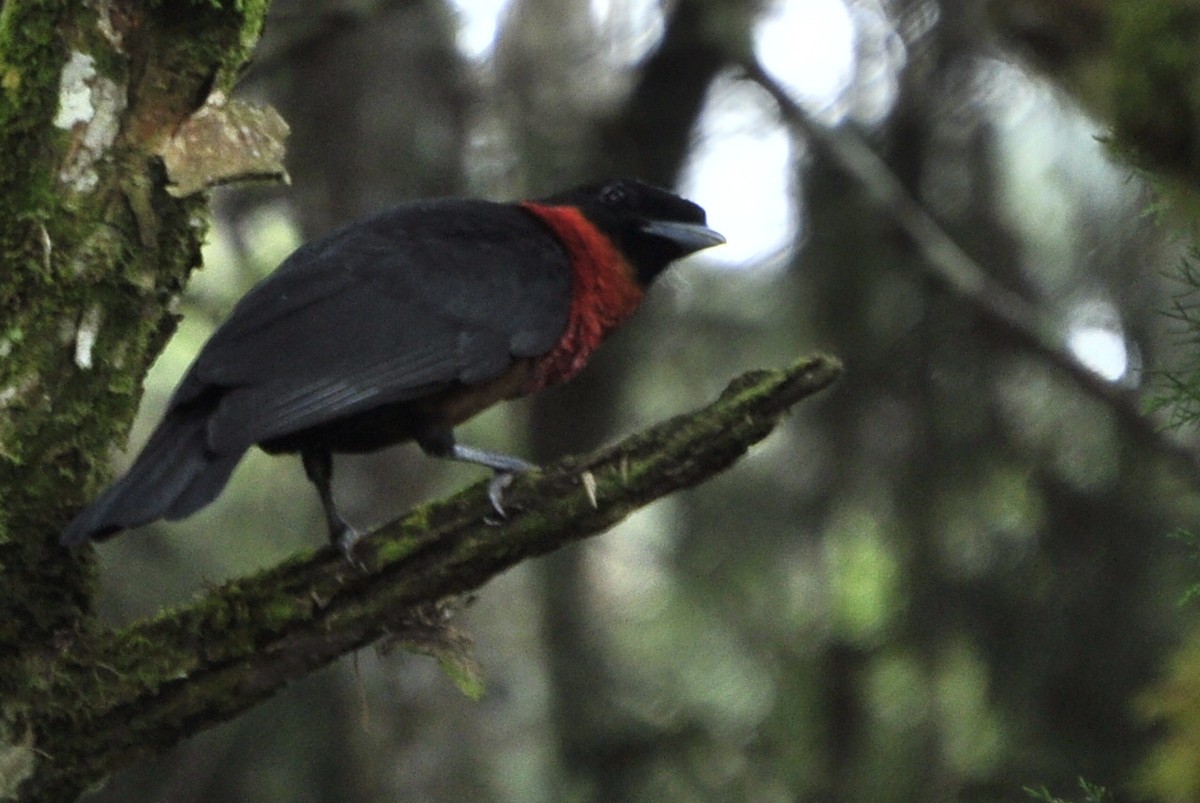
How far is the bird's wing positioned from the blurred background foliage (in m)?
1.17

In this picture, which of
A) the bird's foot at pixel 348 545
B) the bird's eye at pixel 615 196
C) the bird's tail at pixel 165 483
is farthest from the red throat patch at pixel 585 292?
the bird's tail at pixel 165 483

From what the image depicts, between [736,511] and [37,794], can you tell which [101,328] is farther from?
[736,511]

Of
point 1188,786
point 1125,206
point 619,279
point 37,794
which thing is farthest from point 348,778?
point 1188,786

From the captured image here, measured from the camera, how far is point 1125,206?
16.9 ft

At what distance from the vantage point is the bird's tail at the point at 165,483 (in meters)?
2.90

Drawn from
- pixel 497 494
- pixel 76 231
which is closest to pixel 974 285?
pixel 497 494

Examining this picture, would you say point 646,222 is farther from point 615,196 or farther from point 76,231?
point 76,231

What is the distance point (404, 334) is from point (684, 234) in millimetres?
1131

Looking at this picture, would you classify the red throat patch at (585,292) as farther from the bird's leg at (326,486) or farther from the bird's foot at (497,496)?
the bird's foot at (497,496)

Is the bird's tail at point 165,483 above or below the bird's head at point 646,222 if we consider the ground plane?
above

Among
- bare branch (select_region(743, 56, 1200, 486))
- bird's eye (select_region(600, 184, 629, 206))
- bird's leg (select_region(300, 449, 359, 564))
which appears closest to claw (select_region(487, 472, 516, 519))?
bird's leg (select_region(300, 449, 359, 564))

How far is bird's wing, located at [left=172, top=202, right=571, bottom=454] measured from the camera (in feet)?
11.2

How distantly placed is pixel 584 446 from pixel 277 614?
2802 mm

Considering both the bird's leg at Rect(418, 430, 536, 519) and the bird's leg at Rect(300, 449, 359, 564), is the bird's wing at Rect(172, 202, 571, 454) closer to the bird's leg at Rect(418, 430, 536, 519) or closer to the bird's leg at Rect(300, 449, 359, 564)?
the bird's leg at Rect(418, 430, 536, 519)
